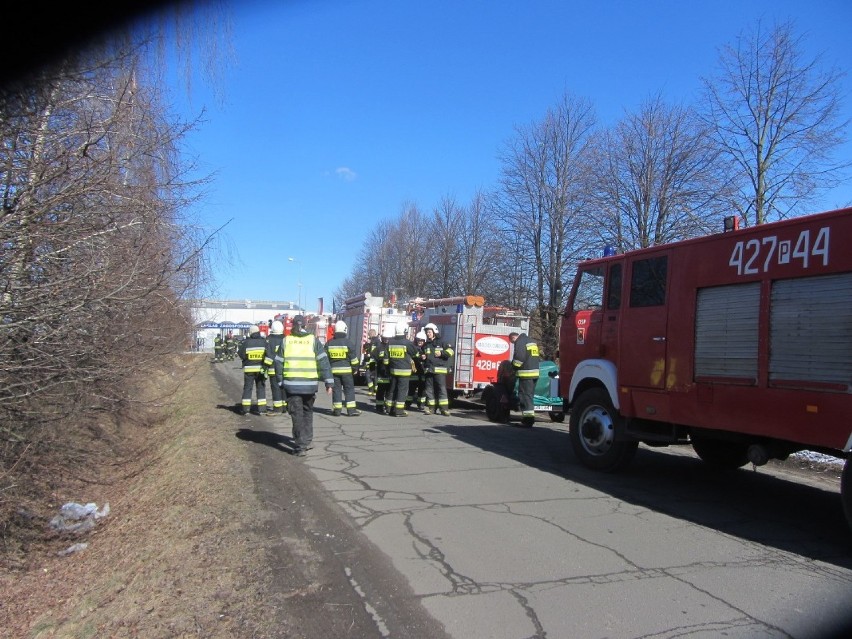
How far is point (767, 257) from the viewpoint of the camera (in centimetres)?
550

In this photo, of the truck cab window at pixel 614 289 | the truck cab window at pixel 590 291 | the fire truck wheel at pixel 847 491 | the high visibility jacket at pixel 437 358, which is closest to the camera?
the fire truck wheel at pixel 847 491

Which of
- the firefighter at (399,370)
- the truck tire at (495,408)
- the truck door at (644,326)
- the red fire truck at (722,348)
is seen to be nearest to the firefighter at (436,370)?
the firefighter at (399,370)

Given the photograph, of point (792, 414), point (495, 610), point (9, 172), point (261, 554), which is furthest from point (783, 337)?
point (9, 172)

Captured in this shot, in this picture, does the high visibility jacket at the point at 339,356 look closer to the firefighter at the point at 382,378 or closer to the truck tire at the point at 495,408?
the firefighter at the point at 382,378

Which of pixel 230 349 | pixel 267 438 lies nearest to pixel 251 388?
pixel 267 438

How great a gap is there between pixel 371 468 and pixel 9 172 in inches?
195

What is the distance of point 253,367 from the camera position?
12.8 m

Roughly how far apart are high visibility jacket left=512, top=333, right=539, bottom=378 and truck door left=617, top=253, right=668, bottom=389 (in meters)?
4.33

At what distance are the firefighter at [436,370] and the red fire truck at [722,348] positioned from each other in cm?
494

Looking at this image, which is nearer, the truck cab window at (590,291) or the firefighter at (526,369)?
the truck cab window at (590,291)

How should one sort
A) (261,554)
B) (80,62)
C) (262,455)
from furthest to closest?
(262,455) < (80,62) < (261,554)

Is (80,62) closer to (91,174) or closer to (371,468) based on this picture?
(91,174)

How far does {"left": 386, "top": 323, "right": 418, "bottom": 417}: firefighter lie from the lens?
12.9 m

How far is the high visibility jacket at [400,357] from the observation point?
42.1 feet
